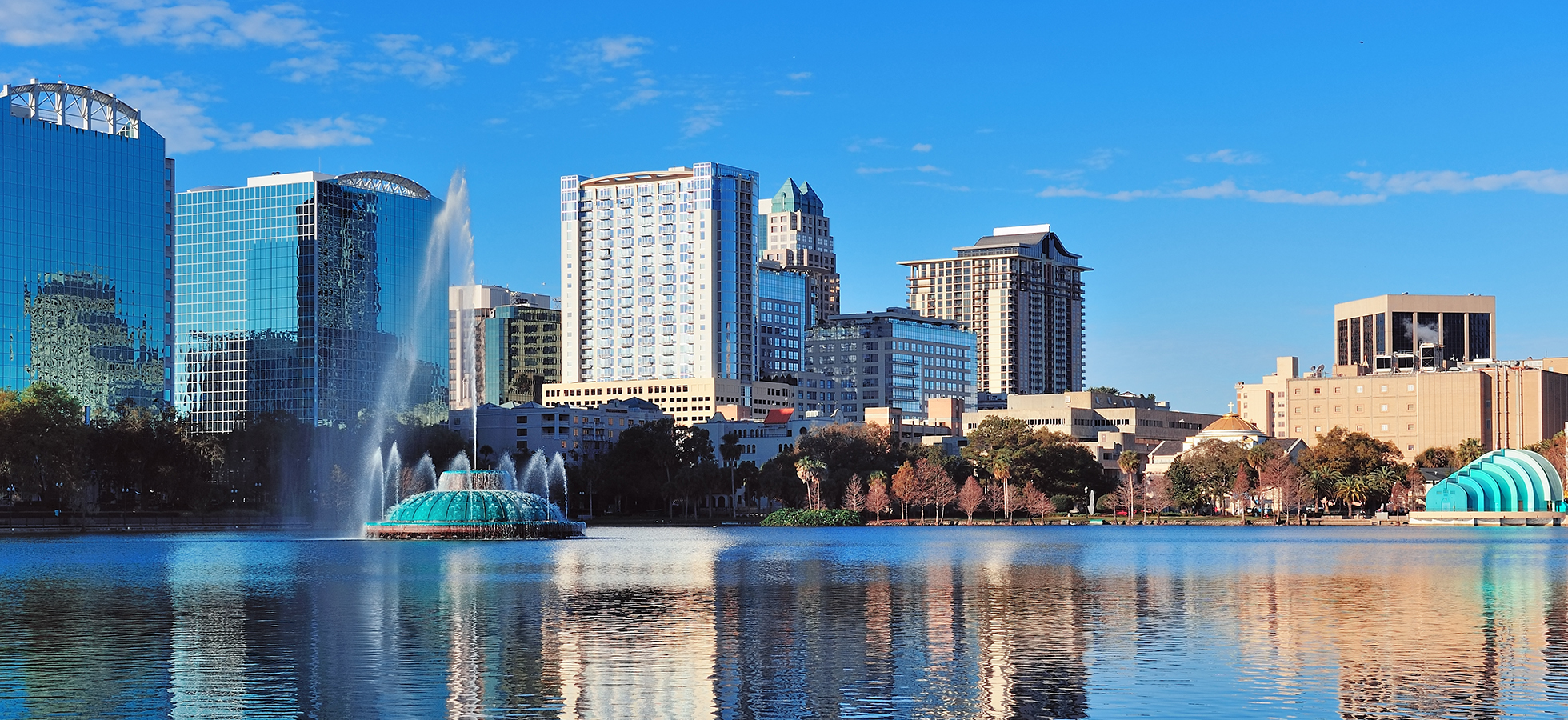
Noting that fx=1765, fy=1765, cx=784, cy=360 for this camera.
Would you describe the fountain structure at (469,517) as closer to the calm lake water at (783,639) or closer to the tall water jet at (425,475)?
the calm lake water at (783,639)

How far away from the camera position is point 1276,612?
5338 cm

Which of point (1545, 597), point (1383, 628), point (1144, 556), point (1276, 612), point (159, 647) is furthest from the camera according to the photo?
point (1144, 556)

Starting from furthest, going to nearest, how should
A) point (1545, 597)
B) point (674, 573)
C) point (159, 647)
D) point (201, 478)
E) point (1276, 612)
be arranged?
point (201, 478) → point (674, 573) → point (1545, 597) → point (1276, 612) → point (159, 647)

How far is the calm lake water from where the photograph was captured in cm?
3356

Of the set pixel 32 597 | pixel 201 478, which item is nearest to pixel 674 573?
pixel 32 597

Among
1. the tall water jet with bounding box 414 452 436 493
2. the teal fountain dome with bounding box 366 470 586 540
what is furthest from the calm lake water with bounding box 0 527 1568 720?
the tall water jet with bounding box 414 452 436 493

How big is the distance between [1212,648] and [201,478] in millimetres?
159695

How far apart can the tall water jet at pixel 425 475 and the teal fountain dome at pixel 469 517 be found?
57.7 m

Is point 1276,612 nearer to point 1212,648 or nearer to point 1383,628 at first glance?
point 1383,628

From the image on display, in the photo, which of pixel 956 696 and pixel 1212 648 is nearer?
pixel 956 696

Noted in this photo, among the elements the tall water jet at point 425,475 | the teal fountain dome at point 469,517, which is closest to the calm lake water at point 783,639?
the teal fountain dome at point 469,517

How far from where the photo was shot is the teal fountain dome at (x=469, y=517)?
413 ft

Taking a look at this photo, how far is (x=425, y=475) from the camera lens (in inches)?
7667

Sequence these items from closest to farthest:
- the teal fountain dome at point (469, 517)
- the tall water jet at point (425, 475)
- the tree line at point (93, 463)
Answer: the teal fountain dome at point (469, 517), the tree line at point (93, 463), the tall water jet at point (425, 475)
